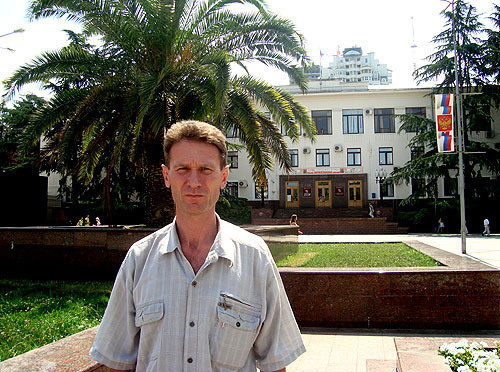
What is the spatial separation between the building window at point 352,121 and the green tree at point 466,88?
6.64 metres

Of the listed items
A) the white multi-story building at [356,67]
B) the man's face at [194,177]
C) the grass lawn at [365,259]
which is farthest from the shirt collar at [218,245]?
the white multi-story building at [356,67]

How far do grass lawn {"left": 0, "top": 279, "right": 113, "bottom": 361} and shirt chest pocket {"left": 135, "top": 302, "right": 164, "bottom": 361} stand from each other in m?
2.49

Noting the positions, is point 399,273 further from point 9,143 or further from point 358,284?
point 9,143

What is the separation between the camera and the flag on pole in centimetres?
1341

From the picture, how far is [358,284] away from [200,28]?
7260mm

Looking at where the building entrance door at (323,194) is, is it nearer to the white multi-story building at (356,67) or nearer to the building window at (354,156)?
the building window at (354,156)

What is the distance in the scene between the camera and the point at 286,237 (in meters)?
12.0

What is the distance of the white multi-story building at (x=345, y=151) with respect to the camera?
37.7 metres

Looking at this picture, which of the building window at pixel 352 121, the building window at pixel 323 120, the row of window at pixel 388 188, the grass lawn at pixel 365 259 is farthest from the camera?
the building window at pixel 323 120

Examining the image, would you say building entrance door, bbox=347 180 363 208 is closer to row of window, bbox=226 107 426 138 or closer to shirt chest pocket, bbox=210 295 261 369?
row of window, bbox=226 107 426 138

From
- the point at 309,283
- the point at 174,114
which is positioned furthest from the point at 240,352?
the point at 174,114

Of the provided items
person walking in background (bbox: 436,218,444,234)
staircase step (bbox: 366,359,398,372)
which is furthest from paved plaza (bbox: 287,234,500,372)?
person walking in background (bbox: 436,218,444,234)

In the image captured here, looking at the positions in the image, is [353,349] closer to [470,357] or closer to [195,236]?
[470,357]

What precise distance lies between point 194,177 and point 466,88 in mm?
34876
